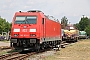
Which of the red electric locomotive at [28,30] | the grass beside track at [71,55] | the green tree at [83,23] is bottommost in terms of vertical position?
the grass beside track at [71,55]

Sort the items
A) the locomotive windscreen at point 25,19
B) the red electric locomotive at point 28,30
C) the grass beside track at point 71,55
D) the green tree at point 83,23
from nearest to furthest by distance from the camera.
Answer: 1. the grass beside track at point 71,55
2. the red electric locomotive at point 28,30
3. the locomotive windscreen at point 25,19
4. the green tree at point 83,23

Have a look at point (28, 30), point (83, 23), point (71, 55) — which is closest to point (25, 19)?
point (28, 30)

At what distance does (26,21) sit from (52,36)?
6198 mm

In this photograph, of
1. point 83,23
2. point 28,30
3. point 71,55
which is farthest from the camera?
point 83,23

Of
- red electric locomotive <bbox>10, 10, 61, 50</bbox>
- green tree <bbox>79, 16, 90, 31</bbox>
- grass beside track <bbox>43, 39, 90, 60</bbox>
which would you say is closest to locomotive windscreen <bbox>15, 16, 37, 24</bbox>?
red electric locomotive <bbox>10, 10, 61, 50</bbox>

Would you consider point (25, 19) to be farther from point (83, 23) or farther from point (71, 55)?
point (83, 23)

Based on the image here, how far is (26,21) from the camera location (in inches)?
820

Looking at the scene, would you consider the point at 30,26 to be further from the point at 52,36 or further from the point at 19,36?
the point at 52,36

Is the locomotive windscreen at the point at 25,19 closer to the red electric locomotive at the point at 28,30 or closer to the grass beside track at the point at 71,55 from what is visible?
the red electric locomotive at the point at 28,30

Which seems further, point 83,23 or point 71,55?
point 83,23

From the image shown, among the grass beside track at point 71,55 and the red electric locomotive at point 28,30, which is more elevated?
the red electric locomotive at point 28,30

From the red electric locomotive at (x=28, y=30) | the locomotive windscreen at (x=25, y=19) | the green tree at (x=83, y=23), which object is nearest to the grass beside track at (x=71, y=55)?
the red electric locomotive at (x=28, y=30)

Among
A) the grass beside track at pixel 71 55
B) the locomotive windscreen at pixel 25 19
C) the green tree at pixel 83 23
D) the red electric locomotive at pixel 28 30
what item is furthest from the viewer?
the green tree at pixel 83 23

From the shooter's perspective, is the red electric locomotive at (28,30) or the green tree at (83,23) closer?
the red electric locomotive at (28,30)
